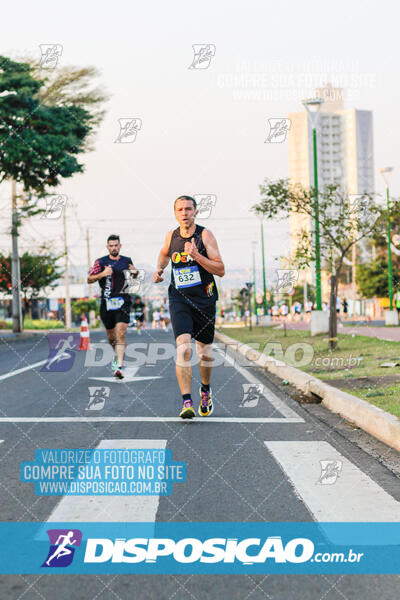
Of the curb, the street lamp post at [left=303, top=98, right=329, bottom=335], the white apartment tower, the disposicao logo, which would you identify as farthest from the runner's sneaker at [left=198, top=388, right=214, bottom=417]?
the white apartment tower

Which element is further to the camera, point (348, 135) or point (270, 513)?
point (348, 135)

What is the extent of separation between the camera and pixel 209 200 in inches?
625

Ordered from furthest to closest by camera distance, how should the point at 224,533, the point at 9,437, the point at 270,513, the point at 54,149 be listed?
the point at 54,149, the point at 9,437, the point at 270,513, the point at 224,533

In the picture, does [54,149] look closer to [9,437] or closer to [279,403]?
[279,403]

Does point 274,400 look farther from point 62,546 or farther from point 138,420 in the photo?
point 62,546

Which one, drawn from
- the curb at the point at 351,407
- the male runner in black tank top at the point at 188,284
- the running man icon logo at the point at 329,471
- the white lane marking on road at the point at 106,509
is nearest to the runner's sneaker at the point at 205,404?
the male runner in black tank top at the point at 188,284

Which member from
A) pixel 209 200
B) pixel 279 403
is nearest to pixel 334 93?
pixel 209 200

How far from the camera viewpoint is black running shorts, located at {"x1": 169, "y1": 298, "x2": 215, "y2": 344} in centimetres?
716

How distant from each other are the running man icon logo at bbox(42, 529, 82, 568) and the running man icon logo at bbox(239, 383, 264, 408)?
15.9 feet

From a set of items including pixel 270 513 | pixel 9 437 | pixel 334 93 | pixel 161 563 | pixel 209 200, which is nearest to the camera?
pixel 161 563

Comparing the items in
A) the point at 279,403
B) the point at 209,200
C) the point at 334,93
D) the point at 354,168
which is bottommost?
the point at 279,403

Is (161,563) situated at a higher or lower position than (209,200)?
lower

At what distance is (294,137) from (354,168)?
17.6 meters

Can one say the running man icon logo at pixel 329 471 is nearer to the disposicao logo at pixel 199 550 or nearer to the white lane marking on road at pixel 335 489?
the white lane marking on road at pixel 335 489
